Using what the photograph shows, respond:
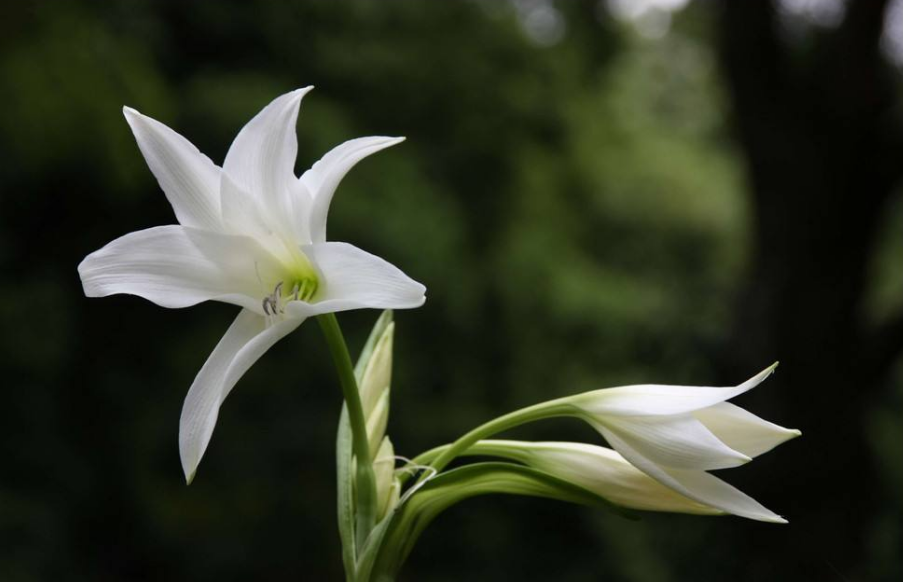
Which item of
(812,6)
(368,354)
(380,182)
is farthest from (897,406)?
(368,354)

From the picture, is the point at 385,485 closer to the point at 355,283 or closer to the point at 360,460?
the point at 360,460

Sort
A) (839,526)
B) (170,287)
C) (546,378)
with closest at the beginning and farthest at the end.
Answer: (170,287) < (839,526) < (546,378)

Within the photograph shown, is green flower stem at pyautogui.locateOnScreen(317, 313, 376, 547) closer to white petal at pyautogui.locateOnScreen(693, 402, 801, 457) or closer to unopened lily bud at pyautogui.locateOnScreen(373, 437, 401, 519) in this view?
unopened lily bud at pyautogui.locateOnScreen(373, 437, 401, 519)

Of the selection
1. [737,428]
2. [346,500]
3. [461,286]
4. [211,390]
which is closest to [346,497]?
[346,500]

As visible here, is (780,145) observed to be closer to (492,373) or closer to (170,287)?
(492,373)

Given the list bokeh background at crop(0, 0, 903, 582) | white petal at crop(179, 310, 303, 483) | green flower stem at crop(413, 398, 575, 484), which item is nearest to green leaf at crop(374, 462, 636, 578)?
green flower stem at crop(413, 398, 575, 484)

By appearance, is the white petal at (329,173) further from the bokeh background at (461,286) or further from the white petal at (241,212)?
the bokeh background at (461,286)

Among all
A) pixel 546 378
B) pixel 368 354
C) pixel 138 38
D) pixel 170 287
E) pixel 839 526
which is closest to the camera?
pixel 170 287
